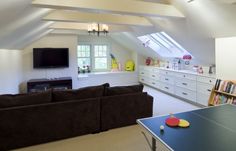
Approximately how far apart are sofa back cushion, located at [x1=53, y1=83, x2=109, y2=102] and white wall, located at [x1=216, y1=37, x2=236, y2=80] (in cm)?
256

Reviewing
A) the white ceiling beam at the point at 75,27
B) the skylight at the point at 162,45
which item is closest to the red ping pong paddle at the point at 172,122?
the white ceiling beam at the point at 75,27

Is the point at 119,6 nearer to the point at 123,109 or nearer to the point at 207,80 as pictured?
the point at 123,109

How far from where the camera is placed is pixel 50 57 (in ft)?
20.8

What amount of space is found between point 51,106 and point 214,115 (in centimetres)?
236

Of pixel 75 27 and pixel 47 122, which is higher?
pixel 75 27

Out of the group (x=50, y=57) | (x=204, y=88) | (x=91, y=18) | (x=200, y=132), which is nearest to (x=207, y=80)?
(x=204, y=88)

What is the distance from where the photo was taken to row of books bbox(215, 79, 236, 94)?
340cm

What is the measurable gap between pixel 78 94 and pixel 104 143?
96 centimetres

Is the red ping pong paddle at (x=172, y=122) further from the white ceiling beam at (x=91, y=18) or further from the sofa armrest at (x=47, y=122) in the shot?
the white ceiling beam at (x=91, y=18)

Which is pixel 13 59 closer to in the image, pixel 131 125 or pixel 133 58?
pixel 131 125

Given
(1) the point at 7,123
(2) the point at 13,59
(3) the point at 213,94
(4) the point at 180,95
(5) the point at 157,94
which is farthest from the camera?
(5) the point at 157,94

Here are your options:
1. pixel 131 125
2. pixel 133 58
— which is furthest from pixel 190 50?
pixel 133 58

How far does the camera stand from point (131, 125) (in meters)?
3.44

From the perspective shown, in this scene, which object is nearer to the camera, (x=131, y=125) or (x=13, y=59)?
(x=131, y=125)
